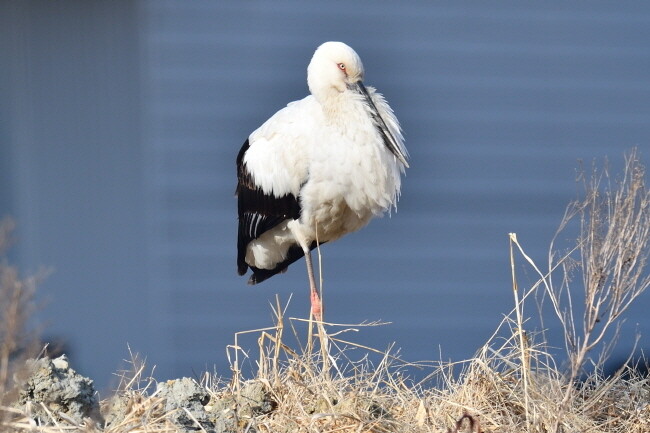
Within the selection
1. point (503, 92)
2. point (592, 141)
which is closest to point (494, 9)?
point (503, 92)

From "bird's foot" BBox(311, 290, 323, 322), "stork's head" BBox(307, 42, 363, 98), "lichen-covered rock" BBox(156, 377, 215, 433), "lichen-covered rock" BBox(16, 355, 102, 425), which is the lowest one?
"bird's foot" BBox(311, 290, 323, 322)

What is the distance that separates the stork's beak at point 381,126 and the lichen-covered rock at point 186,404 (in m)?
1.62

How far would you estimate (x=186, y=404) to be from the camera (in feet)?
13.1

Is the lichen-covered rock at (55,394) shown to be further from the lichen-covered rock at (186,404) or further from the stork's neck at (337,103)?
the stork's neck at (337,103)

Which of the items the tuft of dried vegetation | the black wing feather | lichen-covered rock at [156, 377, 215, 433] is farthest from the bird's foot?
→ lichen-covered rock at [156, 377, 215, 433]

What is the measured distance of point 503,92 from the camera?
7.75 metres

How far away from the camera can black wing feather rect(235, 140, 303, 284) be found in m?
5.62

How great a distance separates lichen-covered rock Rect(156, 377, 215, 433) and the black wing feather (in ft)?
4.99

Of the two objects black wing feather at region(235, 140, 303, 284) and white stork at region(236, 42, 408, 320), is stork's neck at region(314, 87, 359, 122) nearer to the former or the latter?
white stork at region(236, 42, 408, 320)

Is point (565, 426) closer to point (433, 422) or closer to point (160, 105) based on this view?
point (433, 422)

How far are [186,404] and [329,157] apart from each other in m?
1.66

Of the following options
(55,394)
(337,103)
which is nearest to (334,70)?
(337,103)

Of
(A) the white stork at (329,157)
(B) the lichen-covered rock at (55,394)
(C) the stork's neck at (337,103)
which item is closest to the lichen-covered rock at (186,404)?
(B) the lichen-covered rock at (55,394)

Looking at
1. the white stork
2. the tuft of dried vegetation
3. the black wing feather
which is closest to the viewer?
the tuft of dried vegetation
